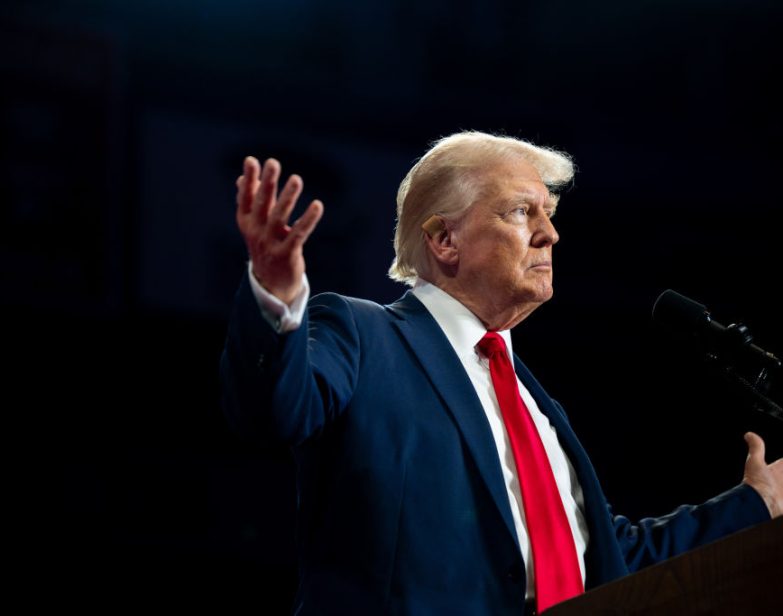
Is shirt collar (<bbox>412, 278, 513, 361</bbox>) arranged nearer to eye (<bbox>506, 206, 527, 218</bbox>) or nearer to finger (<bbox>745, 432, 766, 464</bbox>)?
eye (<bbox>506, 206, 527, 218</bbox>)

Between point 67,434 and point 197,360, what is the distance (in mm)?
503

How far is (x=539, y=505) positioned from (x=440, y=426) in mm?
195

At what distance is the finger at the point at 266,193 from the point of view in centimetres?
117

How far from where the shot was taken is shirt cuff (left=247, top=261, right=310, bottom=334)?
1260 millimetres

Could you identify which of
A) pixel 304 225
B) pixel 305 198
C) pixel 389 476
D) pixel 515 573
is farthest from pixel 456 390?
pixel 305 198

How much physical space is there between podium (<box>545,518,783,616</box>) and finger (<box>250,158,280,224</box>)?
0.55 m

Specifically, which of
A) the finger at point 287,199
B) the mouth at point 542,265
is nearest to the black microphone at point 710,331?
the mouth at point 542,265

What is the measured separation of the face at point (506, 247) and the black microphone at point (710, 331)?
0.77 ft

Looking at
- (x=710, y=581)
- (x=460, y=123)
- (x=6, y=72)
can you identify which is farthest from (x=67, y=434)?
(x=710, y=581)

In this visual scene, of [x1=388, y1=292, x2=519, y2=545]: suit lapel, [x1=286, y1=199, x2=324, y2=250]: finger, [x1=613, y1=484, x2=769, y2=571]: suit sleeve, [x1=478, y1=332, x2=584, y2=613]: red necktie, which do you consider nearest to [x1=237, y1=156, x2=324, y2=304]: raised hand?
[x1=286, y1=199, x2=324, y2=250]: finger

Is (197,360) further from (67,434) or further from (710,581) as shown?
(710,581)

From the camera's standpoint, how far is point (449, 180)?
196 centimetres

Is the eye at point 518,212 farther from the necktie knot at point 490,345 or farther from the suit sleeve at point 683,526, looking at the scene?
the suit sleeve at point 683,526

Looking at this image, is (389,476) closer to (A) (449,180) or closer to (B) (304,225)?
(B) (304,225)
